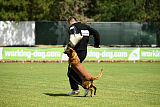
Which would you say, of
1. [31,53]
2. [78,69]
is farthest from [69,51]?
[31,53]

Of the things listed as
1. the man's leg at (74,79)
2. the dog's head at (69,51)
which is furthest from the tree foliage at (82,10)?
the dog's head at (69,51)

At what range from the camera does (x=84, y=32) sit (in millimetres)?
10234

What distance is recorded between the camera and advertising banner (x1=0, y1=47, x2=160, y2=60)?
86.1ft

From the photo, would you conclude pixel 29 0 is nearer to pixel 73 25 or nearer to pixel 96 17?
pixel 96 17

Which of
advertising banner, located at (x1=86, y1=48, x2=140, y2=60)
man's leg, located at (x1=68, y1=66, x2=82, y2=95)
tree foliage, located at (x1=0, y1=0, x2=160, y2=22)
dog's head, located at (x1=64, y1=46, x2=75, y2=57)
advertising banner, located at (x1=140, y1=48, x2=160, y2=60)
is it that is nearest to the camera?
dog's head, located at (x1=64, y1=46, x2=75, y2=57)

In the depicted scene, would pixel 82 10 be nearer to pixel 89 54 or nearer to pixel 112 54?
pixel 112 54

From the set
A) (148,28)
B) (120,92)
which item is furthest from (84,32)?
(148,28)

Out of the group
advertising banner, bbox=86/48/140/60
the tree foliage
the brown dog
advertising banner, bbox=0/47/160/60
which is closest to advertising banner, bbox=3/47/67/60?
advertising banner, bbox=0/47/160/60

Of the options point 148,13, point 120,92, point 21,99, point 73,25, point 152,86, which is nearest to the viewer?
point 21,99

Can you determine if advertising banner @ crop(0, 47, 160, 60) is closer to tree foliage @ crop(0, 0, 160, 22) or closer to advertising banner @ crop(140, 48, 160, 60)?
advertising banner @ crop(140, 48, 160, 60)

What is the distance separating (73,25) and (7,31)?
95.6 ft

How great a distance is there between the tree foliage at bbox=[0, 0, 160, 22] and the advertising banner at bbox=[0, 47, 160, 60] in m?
12.1

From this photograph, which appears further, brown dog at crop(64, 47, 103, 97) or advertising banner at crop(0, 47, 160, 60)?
advertising banner at crop(0, 47, 160, 60)

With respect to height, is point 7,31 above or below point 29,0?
below
